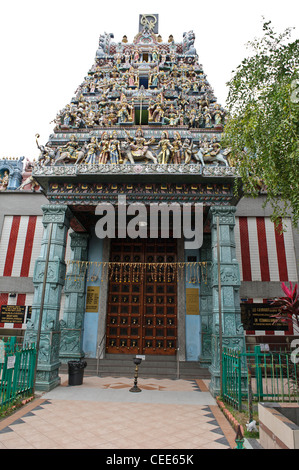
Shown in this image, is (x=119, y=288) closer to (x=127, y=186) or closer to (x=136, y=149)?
(x=127, y=186)

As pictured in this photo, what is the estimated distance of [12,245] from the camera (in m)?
14.5

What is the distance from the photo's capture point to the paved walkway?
5023 millimetres

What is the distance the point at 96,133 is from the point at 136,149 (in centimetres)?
197

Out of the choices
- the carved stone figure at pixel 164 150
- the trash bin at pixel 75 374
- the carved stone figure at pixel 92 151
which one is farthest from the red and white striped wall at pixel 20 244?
the carved stone figure at pixel 164 150

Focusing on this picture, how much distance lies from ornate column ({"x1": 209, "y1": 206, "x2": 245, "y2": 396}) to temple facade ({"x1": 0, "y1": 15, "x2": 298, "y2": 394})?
34 mm

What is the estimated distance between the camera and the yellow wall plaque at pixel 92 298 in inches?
498

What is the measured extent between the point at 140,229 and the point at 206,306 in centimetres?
434

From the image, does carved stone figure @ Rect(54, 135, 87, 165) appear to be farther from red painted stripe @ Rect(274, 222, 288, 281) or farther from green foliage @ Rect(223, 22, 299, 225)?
red painted stripe @ Rect(274, 222, 288, 281)

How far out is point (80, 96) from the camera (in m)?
12.6

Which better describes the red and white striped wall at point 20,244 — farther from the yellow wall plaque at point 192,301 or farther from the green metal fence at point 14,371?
the yellow wall plaque at point 192,301

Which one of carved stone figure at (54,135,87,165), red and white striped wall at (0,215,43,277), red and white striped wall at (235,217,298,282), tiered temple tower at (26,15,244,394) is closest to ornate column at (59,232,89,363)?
tiered temple tower at (26,15,244,394)

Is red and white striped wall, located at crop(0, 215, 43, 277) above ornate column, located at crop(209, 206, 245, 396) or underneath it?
above

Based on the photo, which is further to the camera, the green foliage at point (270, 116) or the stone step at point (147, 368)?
the stone step at point (147, 368)

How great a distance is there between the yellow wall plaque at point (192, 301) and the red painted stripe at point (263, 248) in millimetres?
3231
